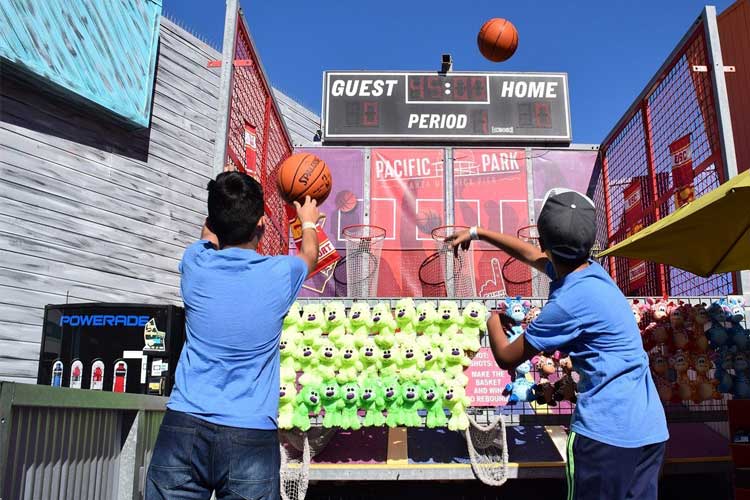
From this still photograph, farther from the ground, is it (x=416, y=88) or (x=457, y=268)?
(x=416, y=88)

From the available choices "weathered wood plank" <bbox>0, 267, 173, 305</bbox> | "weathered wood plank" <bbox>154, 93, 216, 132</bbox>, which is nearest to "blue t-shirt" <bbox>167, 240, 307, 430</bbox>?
"weathered wood plank" <bbox>0, 267, 173, 305</bbox>

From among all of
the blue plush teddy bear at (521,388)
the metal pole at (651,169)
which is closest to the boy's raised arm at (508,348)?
the blue plush teddy bear at (521,388)

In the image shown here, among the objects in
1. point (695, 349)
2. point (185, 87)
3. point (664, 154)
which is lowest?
point (695, 349)

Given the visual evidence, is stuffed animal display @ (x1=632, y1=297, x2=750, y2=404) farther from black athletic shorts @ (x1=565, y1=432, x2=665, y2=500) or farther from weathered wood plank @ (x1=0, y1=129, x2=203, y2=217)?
weathered wood plank @ (x1=0, y1=129, x2=203, y2=217)

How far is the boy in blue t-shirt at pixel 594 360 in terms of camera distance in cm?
200

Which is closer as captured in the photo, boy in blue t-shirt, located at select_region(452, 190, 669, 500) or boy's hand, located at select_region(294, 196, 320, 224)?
boy in blue t-shirt, located at select_region(452, 190, 669, 500)

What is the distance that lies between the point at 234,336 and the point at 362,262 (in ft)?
25.5

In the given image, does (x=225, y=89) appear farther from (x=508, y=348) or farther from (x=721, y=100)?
(x=721, y=100)

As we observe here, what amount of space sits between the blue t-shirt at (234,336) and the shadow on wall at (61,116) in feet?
21.4

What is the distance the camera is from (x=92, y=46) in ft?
27.1

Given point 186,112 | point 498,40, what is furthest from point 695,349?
point 186,112

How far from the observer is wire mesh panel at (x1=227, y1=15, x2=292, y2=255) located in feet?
22.0

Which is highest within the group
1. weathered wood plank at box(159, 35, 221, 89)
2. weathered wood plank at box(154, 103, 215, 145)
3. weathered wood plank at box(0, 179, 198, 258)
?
weathered wood plank at box(159, 35, 221, 89)

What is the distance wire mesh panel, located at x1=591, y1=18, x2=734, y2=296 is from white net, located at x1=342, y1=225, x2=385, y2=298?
3.67 metres
